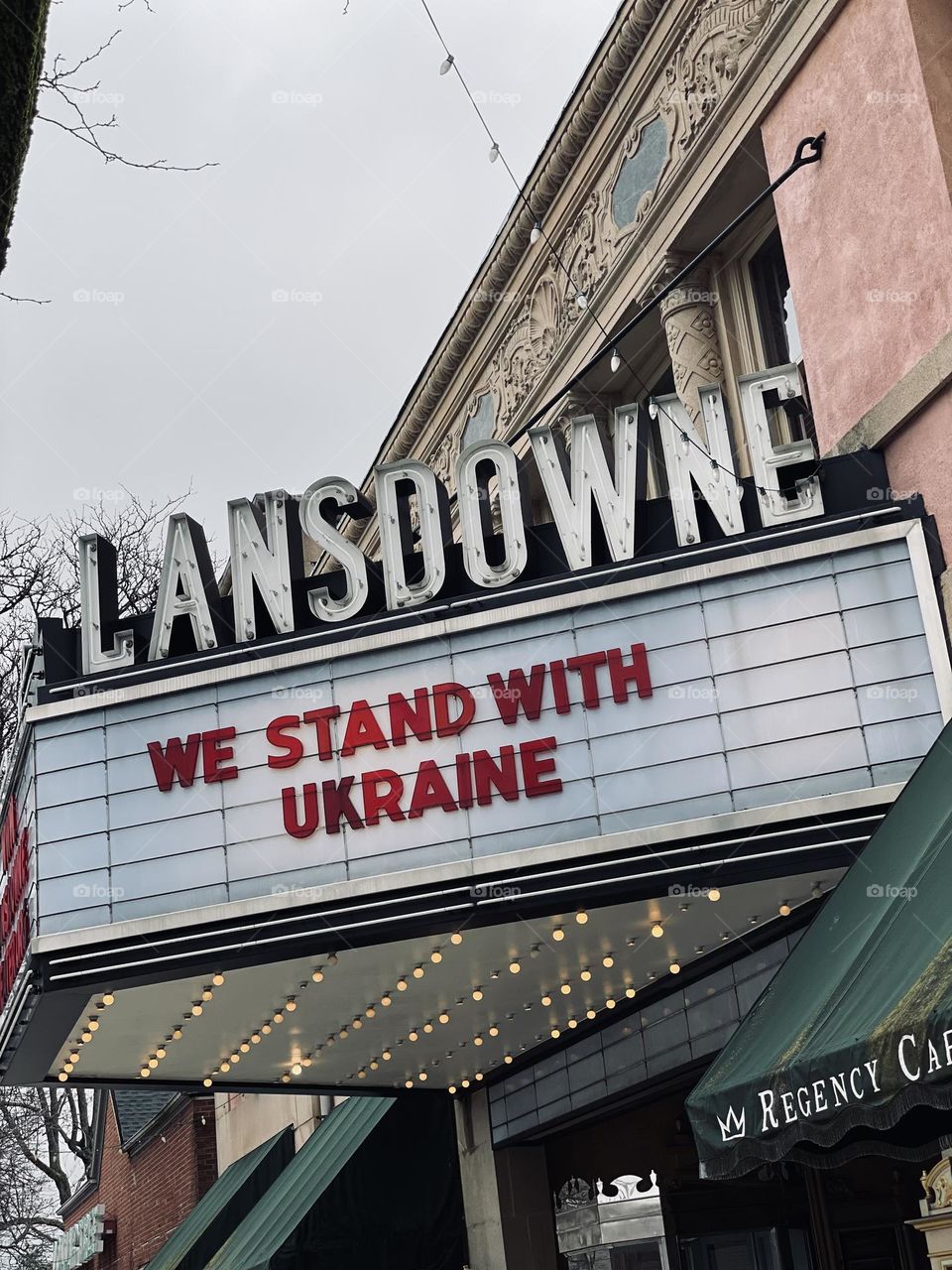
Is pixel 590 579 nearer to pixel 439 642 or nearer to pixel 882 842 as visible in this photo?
pixel 439 642

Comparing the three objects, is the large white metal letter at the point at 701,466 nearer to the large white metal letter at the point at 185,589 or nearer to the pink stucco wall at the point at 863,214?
the pink stucco wall at the point at 863,214

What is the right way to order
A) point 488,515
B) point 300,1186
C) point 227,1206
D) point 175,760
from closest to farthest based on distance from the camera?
point 175,760 → point 488,515 → point 300,1186 → point 227,1206

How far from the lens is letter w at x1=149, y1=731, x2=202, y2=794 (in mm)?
10250

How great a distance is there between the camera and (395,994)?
1192cm

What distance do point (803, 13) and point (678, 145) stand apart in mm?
1914

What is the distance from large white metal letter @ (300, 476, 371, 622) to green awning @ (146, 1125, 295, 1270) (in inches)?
466

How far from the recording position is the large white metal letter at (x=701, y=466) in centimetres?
977

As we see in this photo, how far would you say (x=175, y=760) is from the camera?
10297 millimetres

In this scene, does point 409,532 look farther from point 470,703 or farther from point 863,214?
point 863,214

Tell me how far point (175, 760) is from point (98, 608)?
134 cm

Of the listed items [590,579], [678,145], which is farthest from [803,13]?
[590,579]

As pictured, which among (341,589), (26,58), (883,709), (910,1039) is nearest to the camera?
(26,58)

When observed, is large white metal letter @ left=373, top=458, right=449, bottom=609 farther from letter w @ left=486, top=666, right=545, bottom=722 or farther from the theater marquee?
letter w @ left=486, top=666, right=545, bottom=722

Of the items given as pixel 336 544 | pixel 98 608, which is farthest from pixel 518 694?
pixel 98 608
